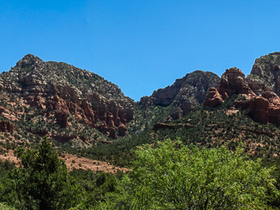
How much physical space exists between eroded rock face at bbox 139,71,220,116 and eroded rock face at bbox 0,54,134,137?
30.4m

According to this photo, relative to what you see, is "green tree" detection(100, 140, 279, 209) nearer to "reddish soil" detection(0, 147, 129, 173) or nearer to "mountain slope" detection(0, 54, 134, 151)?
"reddish soil" detection(0, 147, 129, 173)

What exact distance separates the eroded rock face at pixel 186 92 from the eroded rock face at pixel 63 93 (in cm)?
3037

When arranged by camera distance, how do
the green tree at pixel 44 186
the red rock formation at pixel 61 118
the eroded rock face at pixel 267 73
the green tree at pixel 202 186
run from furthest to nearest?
the red rock formation at pixel 61 118 → the eroded rock face at pixel 267 73 → the green tree at pixel 44 186 → the green tree at pixel 202 186

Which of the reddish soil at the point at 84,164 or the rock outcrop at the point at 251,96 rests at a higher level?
the rock outcrop at the point at 251,96

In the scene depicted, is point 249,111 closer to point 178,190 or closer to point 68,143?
point 68,143

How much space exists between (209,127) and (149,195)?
241ft

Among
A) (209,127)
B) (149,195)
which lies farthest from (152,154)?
(209,127)

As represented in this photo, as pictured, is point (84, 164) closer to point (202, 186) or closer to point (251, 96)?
point (202, 186)

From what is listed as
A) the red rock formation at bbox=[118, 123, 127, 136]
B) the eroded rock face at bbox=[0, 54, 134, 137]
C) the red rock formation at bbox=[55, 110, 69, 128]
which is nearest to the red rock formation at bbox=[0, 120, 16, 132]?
the red rock formation at bbox=[55, 110, 69, 128]

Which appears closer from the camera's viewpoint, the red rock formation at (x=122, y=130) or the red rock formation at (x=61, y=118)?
the red rock formation at (x=61, y=118)

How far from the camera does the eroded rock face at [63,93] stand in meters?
121

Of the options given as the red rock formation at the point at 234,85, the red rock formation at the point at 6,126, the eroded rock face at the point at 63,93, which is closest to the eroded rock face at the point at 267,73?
the red rock formation at the point at 234,85

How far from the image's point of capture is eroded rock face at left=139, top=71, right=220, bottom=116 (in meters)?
159

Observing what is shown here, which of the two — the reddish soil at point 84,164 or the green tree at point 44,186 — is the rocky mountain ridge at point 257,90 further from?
the green tree at point 44,186
